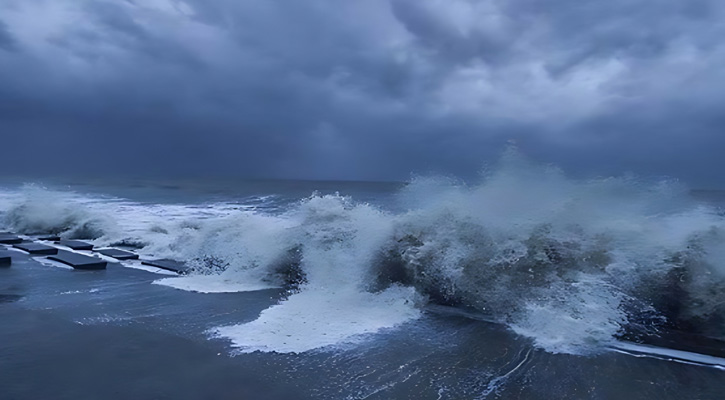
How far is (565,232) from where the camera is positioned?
319 inches

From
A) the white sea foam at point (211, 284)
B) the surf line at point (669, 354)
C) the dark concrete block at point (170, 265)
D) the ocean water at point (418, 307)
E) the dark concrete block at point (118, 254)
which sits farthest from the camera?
the dark concrete block at point (118, 254)

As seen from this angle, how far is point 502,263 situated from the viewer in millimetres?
7484

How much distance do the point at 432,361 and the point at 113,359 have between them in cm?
341

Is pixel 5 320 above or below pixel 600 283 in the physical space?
below

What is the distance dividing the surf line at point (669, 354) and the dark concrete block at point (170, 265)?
8046 mm

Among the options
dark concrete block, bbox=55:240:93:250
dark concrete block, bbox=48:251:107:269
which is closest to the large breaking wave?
dark concrete block, bbox=48:251:107:269

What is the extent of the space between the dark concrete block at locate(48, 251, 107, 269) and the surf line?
9.68m

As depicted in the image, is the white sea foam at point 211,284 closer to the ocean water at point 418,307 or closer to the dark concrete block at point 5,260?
the ocean water at point 418,307

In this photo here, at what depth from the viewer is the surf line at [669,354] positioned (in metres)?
5.08


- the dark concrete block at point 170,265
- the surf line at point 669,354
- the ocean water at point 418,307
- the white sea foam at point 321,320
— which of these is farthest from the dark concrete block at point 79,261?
the surf line at point 669,354

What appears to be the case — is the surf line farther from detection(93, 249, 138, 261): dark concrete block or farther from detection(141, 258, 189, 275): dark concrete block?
detection(93, 249, 138, 261): dark concrete block

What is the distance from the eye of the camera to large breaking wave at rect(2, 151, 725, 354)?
6117 millimetres

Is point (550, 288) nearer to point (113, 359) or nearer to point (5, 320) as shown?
point (113, 359)

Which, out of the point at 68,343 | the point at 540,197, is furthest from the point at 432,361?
the point at 540,197
